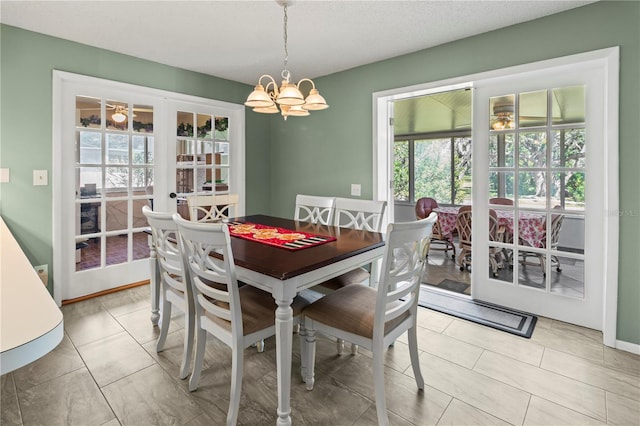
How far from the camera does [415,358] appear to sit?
Result: 179cm

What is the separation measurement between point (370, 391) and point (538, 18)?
2851mm

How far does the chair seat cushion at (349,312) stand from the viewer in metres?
1.59

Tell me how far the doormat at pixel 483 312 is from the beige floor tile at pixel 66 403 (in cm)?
244

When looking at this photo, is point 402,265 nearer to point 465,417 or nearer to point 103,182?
point 465,417

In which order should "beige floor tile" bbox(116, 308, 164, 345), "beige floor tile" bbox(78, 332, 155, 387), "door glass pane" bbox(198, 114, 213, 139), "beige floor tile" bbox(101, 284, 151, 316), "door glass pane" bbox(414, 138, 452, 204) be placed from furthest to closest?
"door glass pane" bbox(414, 138, 452, 204) < "door glass pane" bbox(198, 114, 213, 139) < "beige floor tile" bbox(101, 284, 151, 316) < "beige floor tile" bbox(116, 308, 164, 345) < "beige floor tile" bbox(78, 332, 155, 387)

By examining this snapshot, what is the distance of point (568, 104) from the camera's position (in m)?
2.48

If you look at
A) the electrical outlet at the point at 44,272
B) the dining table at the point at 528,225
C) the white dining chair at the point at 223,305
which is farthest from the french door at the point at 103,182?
the dining table at the point at 528,225

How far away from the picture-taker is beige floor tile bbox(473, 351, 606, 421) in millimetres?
1688

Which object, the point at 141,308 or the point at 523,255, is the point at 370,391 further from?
the point at 141,308

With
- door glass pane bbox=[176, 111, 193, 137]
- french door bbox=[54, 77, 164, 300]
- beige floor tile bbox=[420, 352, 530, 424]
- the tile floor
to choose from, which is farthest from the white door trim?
french door bbox=[54, 77, 164, 300]

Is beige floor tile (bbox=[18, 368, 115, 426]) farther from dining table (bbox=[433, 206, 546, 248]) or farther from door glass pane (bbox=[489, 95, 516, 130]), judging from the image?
door glass pane (bbox=[489, 95, 516, 130])

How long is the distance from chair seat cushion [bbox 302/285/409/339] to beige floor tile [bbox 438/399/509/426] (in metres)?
0.49

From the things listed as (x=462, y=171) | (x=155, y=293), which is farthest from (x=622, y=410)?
(x=462, y=171)

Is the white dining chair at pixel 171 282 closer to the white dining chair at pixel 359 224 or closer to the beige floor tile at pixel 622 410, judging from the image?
the white dining chair at pixel 359 224
